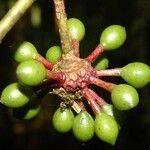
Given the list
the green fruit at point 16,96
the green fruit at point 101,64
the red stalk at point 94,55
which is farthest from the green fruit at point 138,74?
the green fruit at point 16,96

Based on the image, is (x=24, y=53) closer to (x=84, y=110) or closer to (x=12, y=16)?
(x=12, y=16)

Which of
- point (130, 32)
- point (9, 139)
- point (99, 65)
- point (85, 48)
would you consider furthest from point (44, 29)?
point (99, 65)

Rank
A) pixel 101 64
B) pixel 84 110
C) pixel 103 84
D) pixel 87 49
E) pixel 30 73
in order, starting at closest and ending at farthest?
pixel 30 73
pixel 103 84
pixel 84 110
pixel 101 64
pixel 87 49

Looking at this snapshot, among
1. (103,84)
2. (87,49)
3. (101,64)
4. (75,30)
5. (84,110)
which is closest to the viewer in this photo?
(103,84)

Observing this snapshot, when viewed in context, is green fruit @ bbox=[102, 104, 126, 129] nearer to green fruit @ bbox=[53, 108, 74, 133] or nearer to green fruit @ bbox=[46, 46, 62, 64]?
green fruit @ bbox=[53, 108, 74, 133]

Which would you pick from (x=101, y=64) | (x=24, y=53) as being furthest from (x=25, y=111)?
(x=101, y=64)

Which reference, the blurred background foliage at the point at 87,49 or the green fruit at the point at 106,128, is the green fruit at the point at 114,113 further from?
the blurred background foliage at the point at 87,49

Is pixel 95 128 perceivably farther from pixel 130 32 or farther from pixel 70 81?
pixel 130 32
